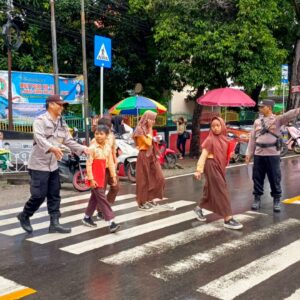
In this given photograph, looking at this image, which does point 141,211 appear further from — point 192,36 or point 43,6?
point 43,6

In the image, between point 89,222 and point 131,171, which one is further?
point 131,171

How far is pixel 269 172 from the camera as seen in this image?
7.75 m

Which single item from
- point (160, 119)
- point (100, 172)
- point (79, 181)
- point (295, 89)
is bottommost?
point (79, 181)

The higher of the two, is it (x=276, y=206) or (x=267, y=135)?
(x=267, y=135)

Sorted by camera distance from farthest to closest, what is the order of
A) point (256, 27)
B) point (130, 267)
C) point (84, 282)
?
1. point (256, 27)
2. point (130, 267)
3. point (84, 282)

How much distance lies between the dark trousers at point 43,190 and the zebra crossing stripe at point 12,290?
1692 mm

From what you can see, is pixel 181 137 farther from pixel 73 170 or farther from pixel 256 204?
pixel 256 204

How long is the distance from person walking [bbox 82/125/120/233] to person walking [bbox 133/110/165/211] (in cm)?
Result: 124

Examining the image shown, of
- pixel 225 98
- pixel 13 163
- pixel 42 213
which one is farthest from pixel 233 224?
pixel 225 98

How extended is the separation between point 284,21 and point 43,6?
991 cm

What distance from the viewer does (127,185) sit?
11023mm

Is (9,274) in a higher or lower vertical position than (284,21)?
lower

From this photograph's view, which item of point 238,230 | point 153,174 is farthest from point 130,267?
point 153,174

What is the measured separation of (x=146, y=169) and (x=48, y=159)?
7.28ft
